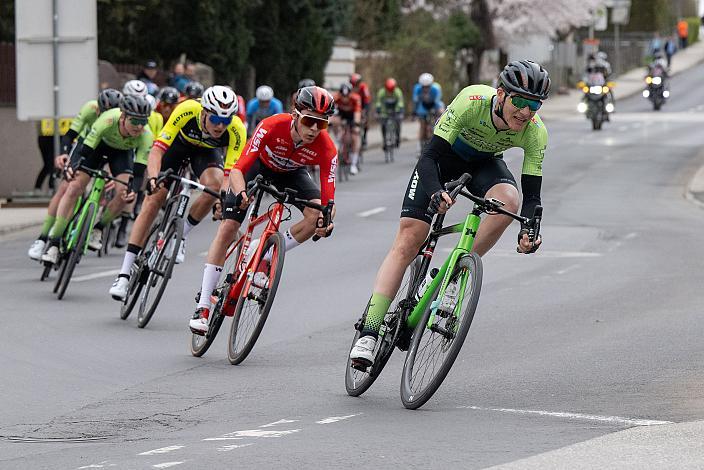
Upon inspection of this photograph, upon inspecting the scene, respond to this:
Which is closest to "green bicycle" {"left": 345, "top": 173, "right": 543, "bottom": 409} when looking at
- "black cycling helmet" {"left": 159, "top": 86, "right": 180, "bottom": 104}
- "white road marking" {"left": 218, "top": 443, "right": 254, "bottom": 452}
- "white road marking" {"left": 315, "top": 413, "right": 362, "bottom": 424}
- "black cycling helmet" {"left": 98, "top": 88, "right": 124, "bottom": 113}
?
"white road marking" {"left": 315, "top": 413, "right": 362, "bottom": 424}

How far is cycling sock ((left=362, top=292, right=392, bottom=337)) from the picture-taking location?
9.08 metres

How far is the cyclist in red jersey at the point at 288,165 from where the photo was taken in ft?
34.7

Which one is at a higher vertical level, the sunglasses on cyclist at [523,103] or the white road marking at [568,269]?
the sunglasses on cyclist at [523,103]

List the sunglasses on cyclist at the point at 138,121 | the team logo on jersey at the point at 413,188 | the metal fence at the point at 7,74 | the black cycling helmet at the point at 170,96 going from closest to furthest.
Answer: the team logo on jersey at the point at 413,188 < the sunglasses on cyclist at the point at 138,121 < the black cycling helmet at the point at 170,96 < the metal fence at the point at 7,74

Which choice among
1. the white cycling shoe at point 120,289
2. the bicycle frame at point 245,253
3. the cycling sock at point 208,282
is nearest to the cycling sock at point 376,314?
the bicycle frame at point 245,253

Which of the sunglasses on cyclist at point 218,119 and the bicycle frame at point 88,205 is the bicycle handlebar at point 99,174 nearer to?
the bicycle frame at point 88,205

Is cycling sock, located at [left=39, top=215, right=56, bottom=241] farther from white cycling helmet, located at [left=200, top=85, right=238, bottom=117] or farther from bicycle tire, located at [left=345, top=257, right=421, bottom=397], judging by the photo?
bicycle tire, located at [left=345, top=257, right=421, bottom=397]

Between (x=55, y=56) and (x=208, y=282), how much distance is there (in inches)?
515

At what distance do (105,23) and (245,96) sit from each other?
8767 mm

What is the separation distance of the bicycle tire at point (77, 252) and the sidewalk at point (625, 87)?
140 ft

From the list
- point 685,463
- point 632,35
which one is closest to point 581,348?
point 685,463

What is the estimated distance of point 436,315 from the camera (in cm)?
863

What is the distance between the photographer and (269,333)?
41.2 feet

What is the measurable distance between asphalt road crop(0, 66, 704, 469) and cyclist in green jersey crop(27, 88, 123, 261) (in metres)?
Answer: 0.37
